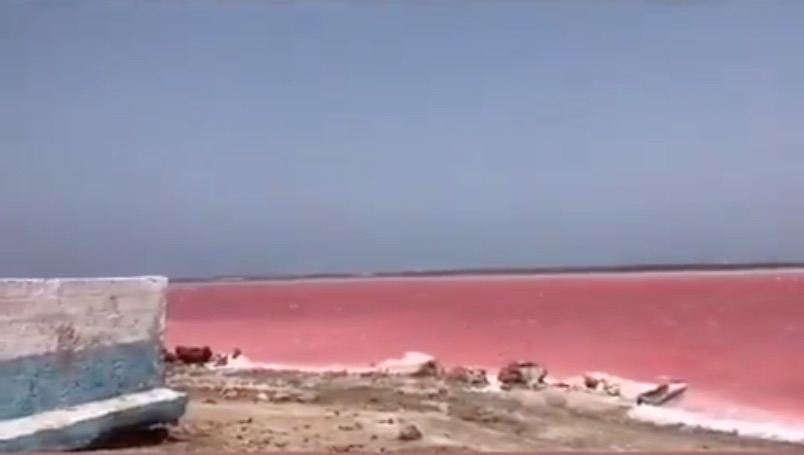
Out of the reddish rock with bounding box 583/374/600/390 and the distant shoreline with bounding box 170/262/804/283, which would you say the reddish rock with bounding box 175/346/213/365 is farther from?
the reddish rock with bounding box 583/374/600/390

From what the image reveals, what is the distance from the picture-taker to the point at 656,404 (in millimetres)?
2844

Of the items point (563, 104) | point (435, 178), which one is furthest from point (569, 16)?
point (435, 178)

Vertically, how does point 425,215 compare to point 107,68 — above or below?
below

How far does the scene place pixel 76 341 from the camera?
9.31 feet

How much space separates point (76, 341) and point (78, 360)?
33 millimetres

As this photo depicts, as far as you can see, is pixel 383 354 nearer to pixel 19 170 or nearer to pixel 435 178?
pixel 435 178

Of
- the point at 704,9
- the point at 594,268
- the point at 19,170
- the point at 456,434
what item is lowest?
the point at 456,434

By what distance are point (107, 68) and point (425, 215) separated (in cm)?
63

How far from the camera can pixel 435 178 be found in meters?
2.97

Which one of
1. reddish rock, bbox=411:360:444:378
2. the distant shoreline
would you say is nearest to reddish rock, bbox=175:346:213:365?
the distant shoreline

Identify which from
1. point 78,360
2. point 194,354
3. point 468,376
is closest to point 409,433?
point 468,376

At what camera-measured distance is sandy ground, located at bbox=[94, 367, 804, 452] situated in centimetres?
283

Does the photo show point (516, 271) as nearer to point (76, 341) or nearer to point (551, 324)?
point (551, 324)

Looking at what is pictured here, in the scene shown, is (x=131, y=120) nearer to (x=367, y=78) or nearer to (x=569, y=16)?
(x=367, y=78)
